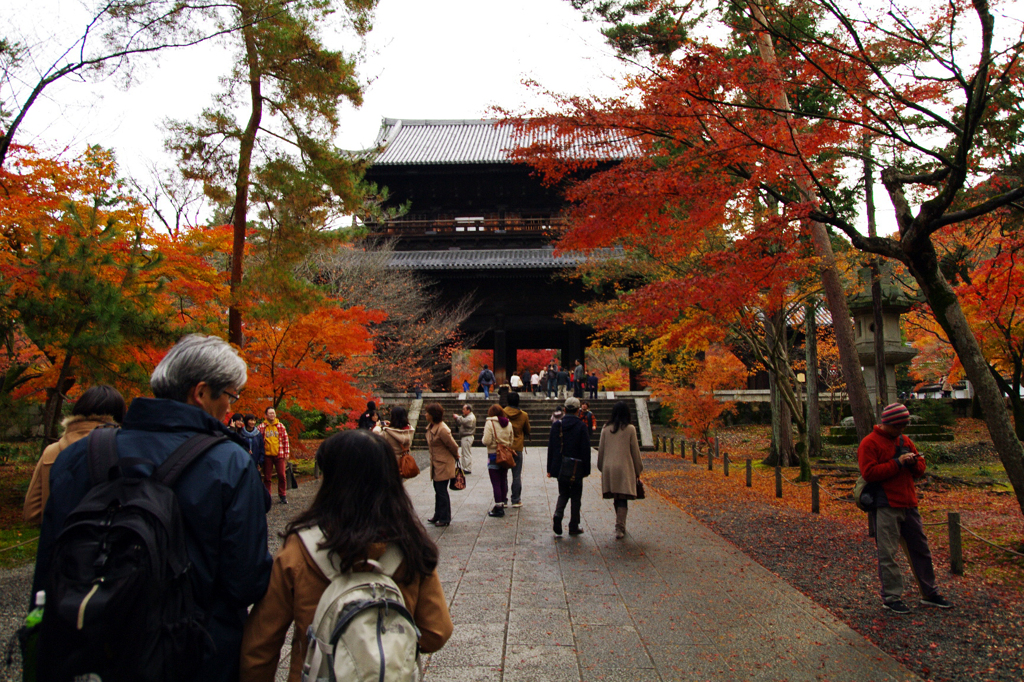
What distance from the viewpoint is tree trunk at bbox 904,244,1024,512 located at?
5.87 meters

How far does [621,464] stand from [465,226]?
18307 millimetres

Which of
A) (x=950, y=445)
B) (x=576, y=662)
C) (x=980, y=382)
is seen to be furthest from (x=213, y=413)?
(x=950, y=445)

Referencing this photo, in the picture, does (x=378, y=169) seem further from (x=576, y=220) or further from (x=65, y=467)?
(x=65, y=467)

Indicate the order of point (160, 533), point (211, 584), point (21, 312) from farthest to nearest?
point (21, 312) → point (211, 584) → point (160, 533)

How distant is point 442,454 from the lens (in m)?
7.68

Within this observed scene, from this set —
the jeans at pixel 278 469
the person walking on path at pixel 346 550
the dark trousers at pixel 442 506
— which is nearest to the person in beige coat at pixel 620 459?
the dark trousers at pixel 442 506

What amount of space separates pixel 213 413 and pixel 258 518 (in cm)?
37

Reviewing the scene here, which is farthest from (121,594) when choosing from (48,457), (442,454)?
(442,454)

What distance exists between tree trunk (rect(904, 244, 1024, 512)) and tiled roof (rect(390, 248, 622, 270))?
15.2 meters

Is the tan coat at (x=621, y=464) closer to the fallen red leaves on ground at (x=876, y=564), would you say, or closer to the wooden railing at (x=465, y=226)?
the fallen red leaves on ground at (x=876, y=564)

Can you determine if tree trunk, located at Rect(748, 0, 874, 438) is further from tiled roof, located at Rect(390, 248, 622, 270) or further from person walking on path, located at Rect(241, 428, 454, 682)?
tiled roof, located at Rect(390, 248, 622, 270)

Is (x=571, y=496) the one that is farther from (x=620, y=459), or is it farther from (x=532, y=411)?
(x=532, y=411)

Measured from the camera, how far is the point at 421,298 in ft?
70.0

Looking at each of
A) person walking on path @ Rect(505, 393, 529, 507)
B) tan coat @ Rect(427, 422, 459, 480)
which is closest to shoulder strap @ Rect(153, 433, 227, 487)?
tan coat @ Rect(427, 422, 459, 480)
